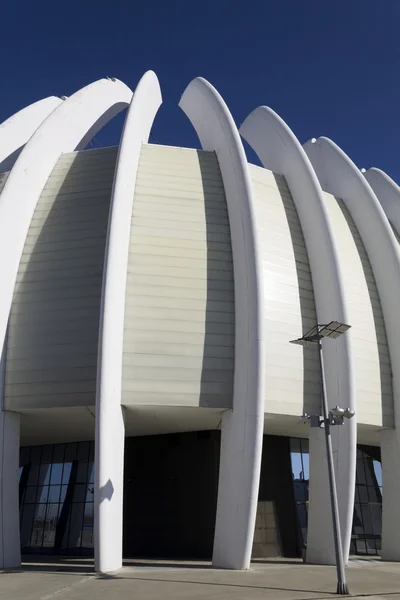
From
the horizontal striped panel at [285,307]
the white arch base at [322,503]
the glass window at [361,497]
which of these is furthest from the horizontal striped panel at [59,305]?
the glass window at [361,497]

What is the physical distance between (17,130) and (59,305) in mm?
11321

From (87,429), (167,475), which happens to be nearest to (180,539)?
(167,475)

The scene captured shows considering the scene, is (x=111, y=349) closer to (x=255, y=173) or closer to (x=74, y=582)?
(x=74, y=582)

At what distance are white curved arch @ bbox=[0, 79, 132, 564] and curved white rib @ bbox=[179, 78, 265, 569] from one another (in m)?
6.85

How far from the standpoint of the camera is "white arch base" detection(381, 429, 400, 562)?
20.0m

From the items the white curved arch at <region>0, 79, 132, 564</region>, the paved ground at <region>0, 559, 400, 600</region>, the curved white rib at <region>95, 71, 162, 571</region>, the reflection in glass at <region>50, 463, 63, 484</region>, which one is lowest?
the paved ground at <region>0, 559, 400, 600</region>

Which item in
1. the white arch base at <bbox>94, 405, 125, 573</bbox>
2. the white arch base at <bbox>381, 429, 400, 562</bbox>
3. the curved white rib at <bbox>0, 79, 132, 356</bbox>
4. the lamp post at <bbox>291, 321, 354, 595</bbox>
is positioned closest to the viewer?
the lamp post at <bbox>291, 321, 354, 595</bbox>

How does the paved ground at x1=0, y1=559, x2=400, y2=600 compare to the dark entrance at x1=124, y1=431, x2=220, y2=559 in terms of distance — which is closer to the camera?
the paved ground at x1=0, y1=559, x2=400, y2=600

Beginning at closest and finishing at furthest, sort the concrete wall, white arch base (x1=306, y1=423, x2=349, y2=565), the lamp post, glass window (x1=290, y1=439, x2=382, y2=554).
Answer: the lamp post, the concrete wall, white arch base (x1=306, y1=423, x2=349, y2=565), glass window (x1=290, y1=439, x2=382, y2=554)

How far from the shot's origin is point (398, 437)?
20.4m

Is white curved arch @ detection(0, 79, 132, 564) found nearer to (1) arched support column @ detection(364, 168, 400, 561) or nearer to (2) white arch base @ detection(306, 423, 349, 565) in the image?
(2) white arch base @ detection(306, 423, 349, 565)

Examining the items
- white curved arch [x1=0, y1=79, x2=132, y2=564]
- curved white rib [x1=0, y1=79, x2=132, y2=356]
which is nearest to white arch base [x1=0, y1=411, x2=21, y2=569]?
white curved arch [x1=0, y1=79, x2=132, y2=564]

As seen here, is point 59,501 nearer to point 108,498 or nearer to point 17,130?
point 108,498

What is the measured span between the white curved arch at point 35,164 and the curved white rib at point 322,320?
28.2 feet
